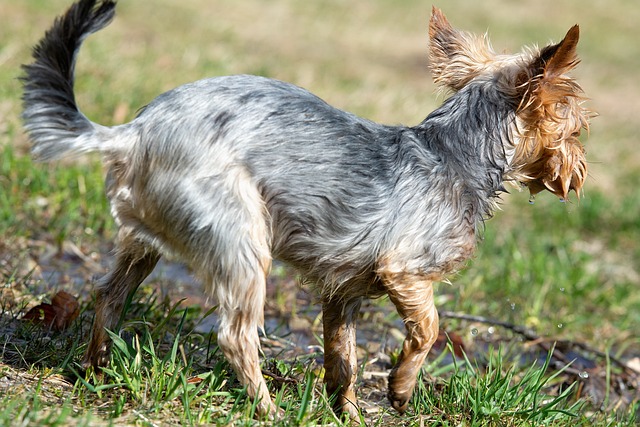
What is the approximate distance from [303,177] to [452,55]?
1.03 meters

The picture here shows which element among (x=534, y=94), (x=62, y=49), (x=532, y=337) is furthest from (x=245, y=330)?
(x=532, y=337)

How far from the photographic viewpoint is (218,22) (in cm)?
1431

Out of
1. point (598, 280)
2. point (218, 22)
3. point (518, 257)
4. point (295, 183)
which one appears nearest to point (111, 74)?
point (518, 257)

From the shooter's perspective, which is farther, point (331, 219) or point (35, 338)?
point (35, 338)

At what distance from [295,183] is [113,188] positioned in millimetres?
755

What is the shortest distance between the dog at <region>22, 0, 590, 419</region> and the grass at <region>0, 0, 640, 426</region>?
252mm

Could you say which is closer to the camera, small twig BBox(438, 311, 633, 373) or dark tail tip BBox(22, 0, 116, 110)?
dark tail tip BBox(22, 0, 116, 110)

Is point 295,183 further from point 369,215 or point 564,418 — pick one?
point 564,418

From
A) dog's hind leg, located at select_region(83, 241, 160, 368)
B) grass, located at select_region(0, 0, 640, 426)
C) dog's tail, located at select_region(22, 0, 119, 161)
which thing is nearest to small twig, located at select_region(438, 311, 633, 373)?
grass, located at select_region(0, 0, 640, 426)

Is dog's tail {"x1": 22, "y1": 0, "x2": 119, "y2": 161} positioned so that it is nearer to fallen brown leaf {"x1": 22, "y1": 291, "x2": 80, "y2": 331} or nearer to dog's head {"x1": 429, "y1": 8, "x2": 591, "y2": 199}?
fallen brown leaf {"x1": 22, "y1": 291, "x2": 80, "y2": 331}

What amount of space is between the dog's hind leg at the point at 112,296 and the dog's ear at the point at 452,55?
5.02 feet

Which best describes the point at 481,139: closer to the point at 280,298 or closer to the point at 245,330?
the point at 245,330

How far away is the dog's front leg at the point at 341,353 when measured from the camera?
3.70 meters

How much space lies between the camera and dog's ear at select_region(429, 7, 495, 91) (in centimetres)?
378
